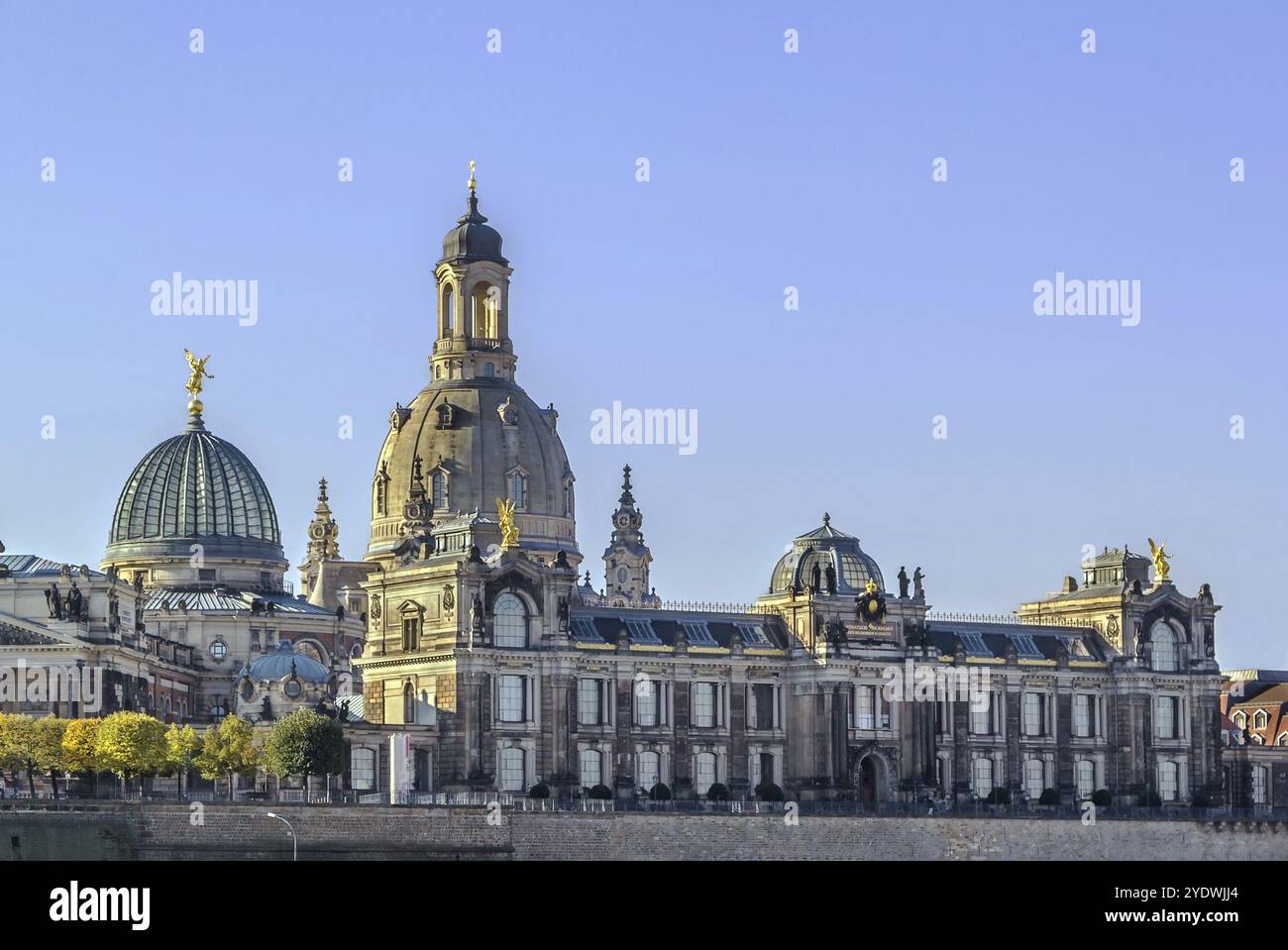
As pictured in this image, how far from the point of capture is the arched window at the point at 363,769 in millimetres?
189000

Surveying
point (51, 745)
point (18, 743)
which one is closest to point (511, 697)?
point (51, 745)

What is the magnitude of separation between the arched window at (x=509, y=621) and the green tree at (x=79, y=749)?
2200 cm

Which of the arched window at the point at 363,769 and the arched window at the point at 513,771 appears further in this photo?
the arched window at the point at 513,771

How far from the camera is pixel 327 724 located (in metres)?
184

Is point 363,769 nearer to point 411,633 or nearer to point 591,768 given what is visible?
point 411,633

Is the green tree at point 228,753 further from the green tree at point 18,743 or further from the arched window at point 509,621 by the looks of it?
the arched window at point 509,621

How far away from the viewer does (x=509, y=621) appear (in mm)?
193875

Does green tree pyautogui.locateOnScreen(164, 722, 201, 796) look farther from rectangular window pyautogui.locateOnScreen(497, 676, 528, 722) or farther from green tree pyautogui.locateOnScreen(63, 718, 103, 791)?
rectangular window pyautogui.locateOnScreen(497, 676, 528, 722)

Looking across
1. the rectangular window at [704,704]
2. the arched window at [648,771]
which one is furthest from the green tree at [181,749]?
the rectangular window at [704,704]

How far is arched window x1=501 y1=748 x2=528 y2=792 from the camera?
191 m
